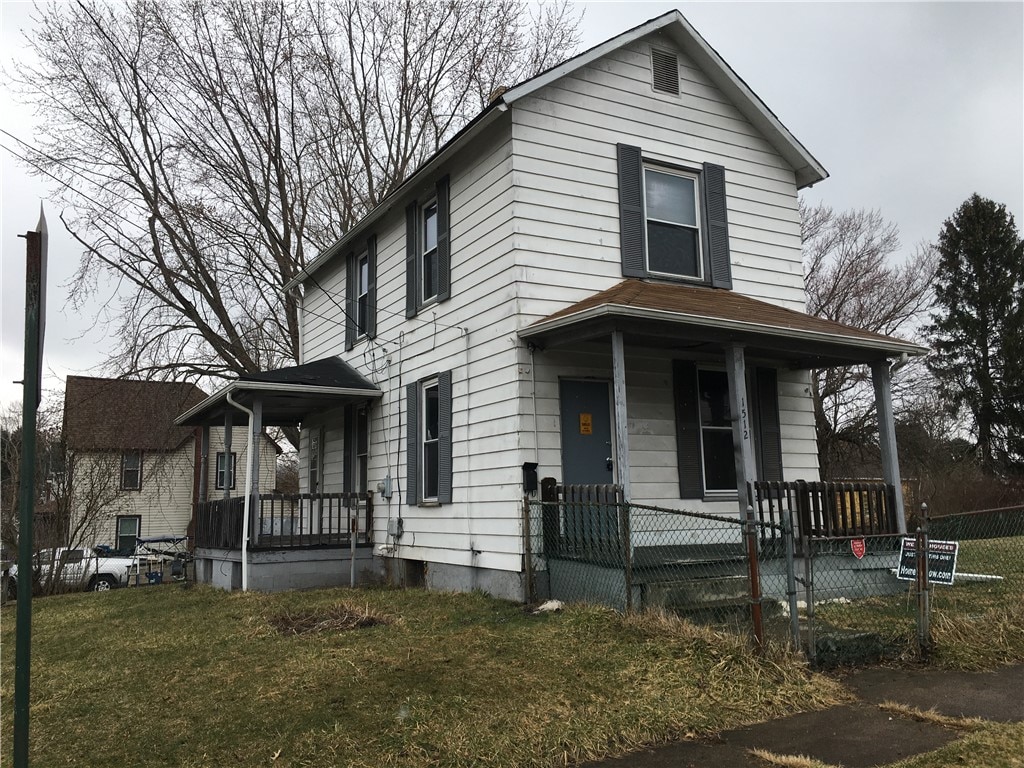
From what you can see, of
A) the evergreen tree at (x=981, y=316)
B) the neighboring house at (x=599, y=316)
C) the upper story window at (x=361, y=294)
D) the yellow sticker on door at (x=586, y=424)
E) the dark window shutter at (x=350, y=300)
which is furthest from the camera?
the evergreen tree at (x=981, y=316)

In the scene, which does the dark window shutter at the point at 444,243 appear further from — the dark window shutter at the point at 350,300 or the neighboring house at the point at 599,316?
the dark window shutter at the point at 350,300

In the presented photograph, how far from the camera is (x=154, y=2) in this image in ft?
64.5

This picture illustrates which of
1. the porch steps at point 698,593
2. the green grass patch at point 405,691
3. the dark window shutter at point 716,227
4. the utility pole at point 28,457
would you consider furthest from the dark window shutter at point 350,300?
the utility pole at point 28,457

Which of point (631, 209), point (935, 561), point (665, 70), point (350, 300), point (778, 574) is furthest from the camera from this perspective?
point (350, 300)

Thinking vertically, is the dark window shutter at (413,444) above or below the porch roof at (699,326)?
below

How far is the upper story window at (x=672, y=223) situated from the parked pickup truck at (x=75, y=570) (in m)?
12.1

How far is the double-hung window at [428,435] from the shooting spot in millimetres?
10641

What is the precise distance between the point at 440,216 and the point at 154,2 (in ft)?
44.1

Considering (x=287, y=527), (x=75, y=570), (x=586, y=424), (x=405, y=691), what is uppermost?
(x=586, y=424)

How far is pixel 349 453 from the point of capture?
13.9 m

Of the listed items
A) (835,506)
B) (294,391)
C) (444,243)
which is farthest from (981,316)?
(294,391)

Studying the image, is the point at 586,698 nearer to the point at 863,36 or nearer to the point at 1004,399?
the point at 863,36

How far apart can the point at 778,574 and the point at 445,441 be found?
173 inches

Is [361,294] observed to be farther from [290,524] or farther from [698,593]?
[698,593]
